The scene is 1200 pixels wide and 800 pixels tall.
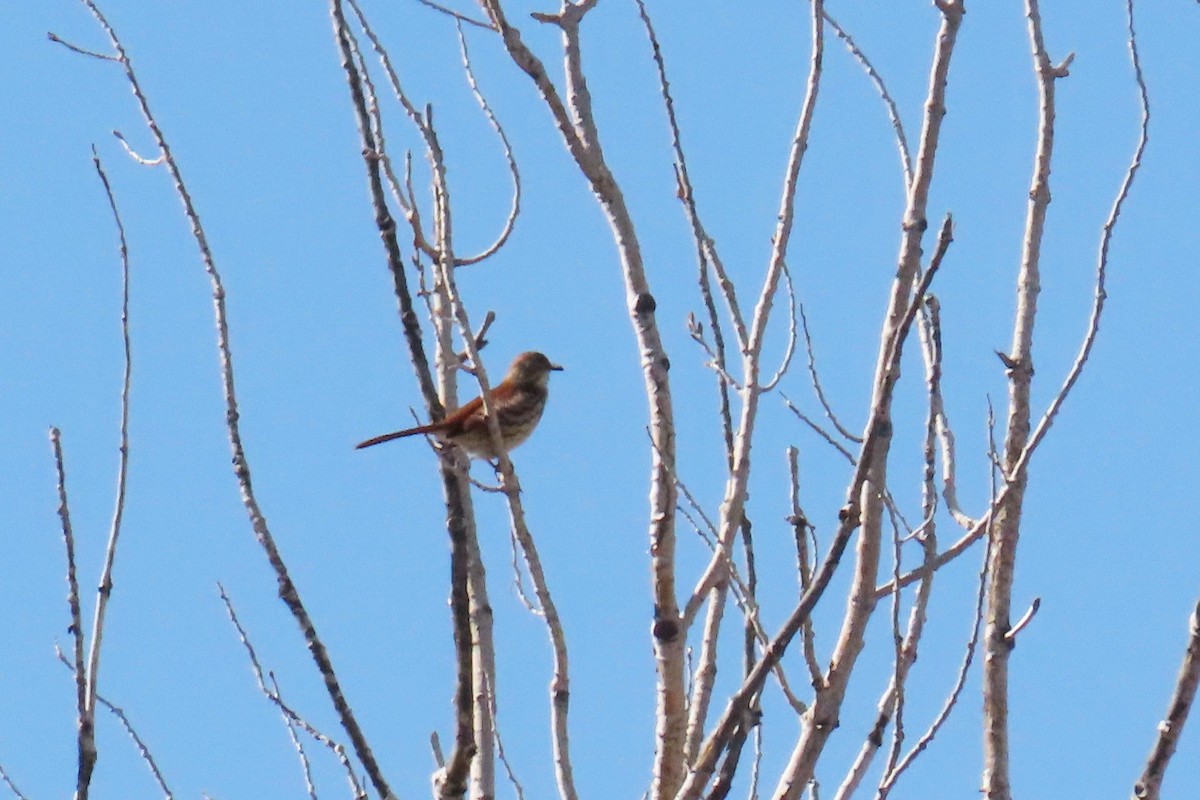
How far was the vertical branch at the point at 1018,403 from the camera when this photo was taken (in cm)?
338

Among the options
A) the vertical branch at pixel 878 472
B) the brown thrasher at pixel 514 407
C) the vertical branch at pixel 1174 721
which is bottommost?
the vertical branch at pixel 1174 721

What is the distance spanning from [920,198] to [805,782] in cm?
121

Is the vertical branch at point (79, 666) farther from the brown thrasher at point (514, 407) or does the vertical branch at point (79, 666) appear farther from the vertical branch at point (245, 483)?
the brown thrasher at point (514, 407)

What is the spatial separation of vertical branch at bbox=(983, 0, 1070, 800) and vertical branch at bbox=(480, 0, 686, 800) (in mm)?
650

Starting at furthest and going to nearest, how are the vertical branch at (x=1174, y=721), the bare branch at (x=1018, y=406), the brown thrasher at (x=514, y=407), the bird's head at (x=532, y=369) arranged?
the bird's head at (x=532, y=369) < the brown thrasher at (x=514, y=407) < the bare branch at (x=1018, y=406) < the vertical branch at (x=1174, y=721)

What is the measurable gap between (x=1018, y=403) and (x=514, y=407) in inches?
144

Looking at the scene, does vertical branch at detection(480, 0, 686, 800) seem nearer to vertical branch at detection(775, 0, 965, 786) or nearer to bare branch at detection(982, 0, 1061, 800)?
vertical branch at detection(775, 0, 965, 786)

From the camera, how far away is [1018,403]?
3.68 meters

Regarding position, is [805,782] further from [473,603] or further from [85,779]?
[85,779]

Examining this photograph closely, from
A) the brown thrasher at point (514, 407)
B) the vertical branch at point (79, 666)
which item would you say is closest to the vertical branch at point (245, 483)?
the vertical branch at point (79, 666)

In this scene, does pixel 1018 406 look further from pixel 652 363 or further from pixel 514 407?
pixel 514 407

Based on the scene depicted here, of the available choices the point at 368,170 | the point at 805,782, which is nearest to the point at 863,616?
the point at 805,782

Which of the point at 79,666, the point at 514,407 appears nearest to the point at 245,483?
the point at 79,666

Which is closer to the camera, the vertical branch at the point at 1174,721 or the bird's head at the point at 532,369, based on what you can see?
the vertical branch at the point at 1174,721
